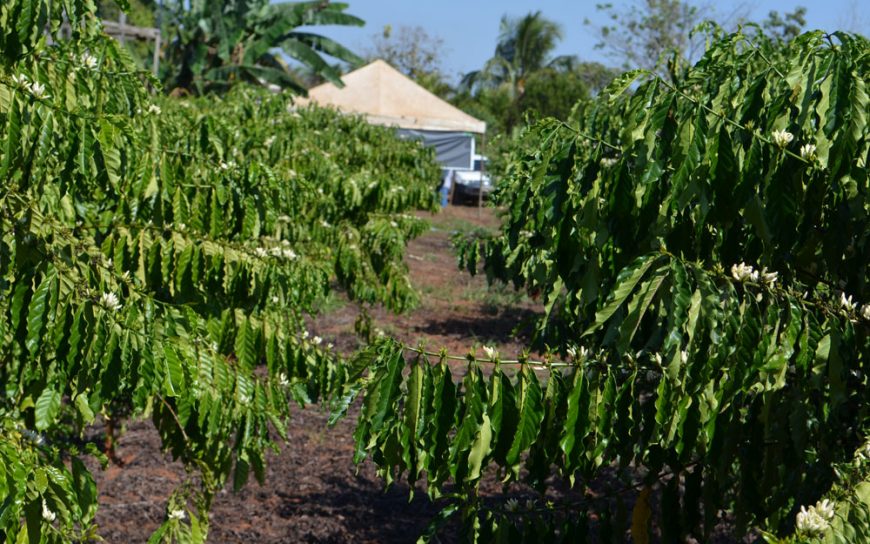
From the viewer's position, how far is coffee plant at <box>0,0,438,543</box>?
110 inches

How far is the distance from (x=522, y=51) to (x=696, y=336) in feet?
178

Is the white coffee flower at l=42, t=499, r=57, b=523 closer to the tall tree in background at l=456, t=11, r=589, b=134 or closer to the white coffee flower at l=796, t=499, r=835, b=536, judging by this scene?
the white coffee flower at l=796, t=499, r=835, b=536

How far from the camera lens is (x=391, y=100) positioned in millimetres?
34250

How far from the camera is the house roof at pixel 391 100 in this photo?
109ft

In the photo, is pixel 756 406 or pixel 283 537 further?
pixel 283 537

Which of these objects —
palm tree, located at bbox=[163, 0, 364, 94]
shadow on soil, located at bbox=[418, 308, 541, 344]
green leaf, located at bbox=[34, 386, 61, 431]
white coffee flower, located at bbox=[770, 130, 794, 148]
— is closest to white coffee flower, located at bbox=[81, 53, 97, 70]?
green leaf, located at bbox=[34, 386, 61, 431]

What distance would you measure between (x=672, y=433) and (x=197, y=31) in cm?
2881

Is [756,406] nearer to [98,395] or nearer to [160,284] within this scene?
[98,395]

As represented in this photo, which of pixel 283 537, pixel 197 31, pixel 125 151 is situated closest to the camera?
pixel 125 151

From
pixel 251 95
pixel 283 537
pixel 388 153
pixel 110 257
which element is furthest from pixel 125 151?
pixel 388 153

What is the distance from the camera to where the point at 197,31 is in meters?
29.5

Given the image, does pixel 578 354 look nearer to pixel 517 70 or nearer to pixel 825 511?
pixel 825 511

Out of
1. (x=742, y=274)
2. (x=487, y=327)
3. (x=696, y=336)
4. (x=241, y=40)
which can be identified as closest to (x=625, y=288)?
(x=696, y=336)

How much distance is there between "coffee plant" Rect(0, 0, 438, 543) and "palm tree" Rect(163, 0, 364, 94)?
2256cm
